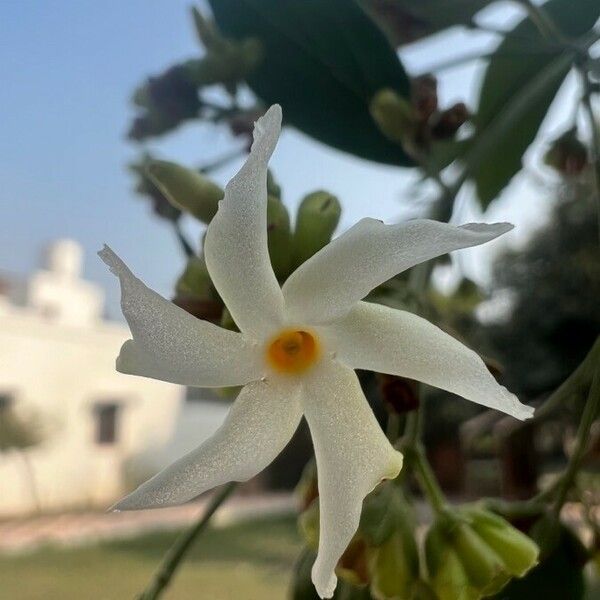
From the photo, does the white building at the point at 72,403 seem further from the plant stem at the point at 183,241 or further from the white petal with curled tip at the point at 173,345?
the white petal with curled tip at the point at 173,345

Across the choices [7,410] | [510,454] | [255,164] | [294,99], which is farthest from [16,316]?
[255,164]

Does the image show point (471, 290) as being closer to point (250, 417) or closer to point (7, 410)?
point (250, 417)

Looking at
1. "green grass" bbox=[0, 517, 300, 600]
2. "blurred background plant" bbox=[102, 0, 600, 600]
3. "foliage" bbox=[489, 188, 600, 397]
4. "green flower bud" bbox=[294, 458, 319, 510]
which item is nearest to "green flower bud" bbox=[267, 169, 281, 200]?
"blurred background plant" bbox=[102, 0, 600, 600]

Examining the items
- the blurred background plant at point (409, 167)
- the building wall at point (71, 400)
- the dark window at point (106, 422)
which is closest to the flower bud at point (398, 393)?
the blurred background plant at point (409, 167)

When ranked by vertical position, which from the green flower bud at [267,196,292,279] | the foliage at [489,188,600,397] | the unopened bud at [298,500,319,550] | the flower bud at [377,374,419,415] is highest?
the green flower bud at [267,196,292,279]

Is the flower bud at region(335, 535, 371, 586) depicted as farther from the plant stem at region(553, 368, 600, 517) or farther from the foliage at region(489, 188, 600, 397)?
the foliage at region(489, 188, 600, 397)

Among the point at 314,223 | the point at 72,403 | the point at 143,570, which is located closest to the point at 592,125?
the point at 314,223

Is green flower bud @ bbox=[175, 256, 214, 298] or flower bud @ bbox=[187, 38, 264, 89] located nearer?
green flower bud @ bbox=[175, 256, 214, 298]
